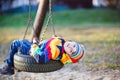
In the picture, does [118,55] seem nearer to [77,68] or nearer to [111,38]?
[77,68]

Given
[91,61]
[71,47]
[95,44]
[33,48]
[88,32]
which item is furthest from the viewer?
[88,32]

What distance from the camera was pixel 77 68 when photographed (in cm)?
752

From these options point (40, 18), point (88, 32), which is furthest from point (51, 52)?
point (88, 32)

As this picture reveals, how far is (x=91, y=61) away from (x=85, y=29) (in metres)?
7.30

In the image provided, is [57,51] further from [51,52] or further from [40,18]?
[40,18]

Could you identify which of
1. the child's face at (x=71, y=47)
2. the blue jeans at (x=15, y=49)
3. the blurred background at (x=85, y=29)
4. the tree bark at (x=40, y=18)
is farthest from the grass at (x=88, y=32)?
the child's face at (x=71, y=47)

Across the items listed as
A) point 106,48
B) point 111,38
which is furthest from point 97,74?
point 111,38

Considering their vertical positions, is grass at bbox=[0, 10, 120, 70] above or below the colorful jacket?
below

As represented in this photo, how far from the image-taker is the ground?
22.2 feet

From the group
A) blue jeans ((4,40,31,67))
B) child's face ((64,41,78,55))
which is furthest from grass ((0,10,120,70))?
child's face ((64,41,78,55))

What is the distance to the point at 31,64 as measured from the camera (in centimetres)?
505

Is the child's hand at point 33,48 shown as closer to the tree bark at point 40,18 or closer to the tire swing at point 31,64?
the tire swing at point 31,64

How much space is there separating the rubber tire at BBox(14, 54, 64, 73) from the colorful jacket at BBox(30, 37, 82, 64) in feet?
0.22

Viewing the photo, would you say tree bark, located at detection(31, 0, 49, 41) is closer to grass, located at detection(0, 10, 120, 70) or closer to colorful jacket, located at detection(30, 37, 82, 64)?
grass, located at detection(0, 10, 120, 70)
